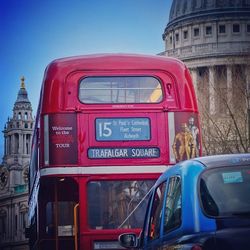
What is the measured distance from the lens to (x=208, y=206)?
22.5 feet

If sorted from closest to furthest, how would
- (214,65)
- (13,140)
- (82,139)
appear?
(82,139) → (214,65) → (13,140)

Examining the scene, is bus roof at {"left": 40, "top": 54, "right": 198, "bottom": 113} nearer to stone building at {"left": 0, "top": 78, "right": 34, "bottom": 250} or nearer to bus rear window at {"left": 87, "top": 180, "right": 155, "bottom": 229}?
bus rear window at {"left": 87, "top": 180, "right": 155, "bottom": 229}

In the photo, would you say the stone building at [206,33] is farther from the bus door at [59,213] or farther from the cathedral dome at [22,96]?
the bus door at [59,213]

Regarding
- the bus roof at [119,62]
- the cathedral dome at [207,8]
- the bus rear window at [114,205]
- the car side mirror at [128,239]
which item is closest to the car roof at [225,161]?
the car side mirror at [128,239]

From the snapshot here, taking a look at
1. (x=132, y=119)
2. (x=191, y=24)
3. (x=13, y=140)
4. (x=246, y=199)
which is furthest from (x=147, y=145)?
(x=13, y=140)

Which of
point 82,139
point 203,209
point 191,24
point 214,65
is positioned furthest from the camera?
point 191,24

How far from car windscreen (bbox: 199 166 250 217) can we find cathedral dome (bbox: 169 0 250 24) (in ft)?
277

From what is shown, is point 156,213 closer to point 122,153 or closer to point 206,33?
point 122,153

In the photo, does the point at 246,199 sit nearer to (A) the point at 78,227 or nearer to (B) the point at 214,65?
(A) the point at 78,227

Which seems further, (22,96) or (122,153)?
(22,96)

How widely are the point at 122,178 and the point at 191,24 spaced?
269ft

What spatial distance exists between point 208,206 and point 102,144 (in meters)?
6.23

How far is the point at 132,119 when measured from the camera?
521 inches

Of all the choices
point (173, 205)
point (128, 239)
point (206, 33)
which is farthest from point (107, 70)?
point (206, 33)
